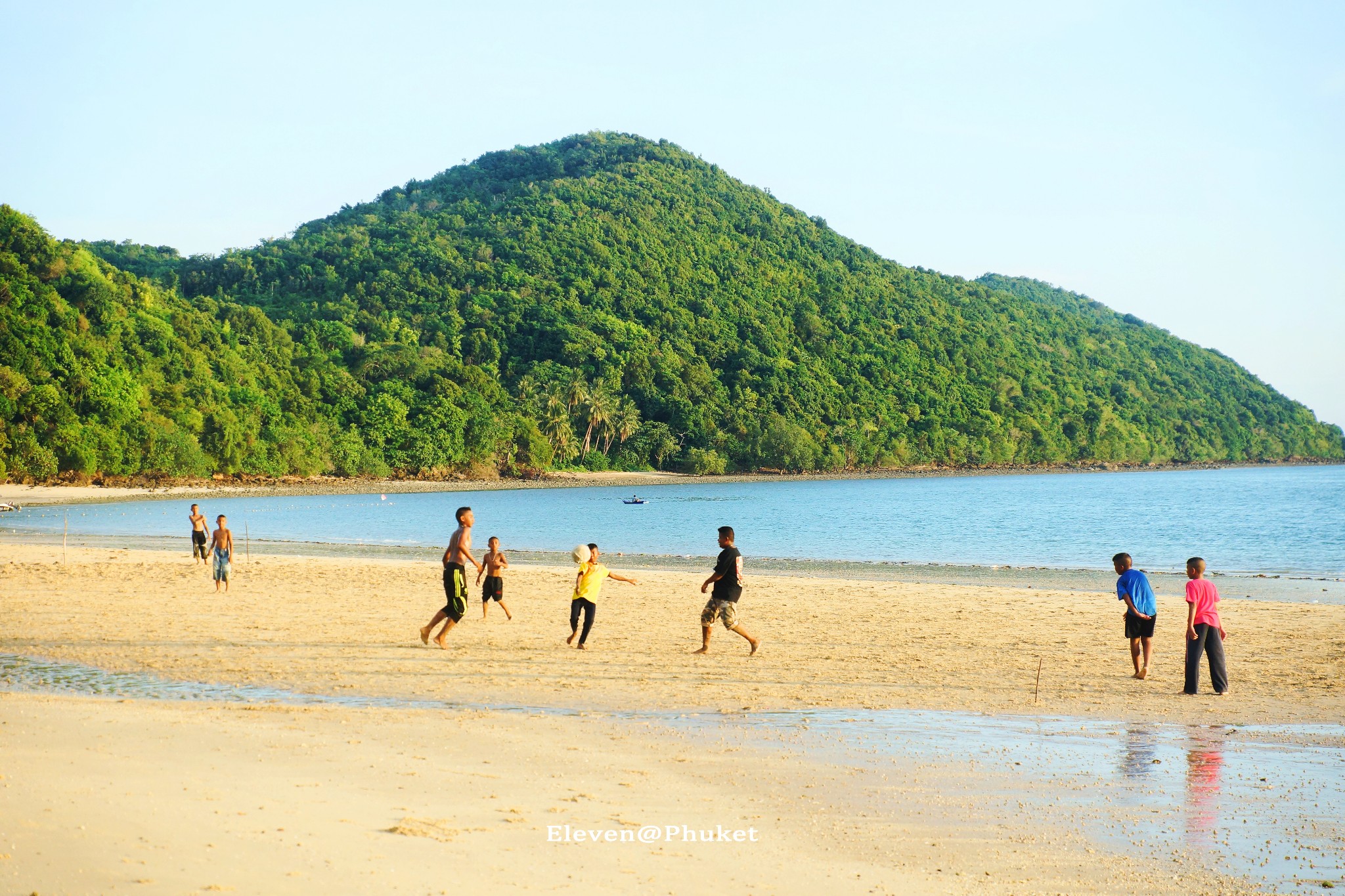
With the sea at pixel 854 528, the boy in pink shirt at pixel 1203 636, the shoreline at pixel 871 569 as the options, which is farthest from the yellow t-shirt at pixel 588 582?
the sea at pixel 854 528

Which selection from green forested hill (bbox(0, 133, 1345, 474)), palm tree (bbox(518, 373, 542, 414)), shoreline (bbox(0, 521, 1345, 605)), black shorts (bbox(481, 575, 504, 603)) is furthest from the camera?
palm tree (bbox(518, 373, 542, 414))

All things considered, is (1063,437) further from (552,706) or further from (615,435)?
(552,706)

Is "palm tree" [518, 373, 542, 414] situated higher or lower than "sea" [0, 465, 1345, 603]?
higher

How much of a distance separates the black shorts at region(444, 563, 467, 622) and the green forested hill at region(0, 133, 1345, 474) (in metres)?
78.5

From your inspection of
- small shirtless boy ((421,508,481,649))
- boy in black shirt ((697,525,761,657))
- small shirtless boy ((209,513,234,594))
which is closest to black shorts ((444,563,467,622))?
small shirtless boy ((421,508,481,649))

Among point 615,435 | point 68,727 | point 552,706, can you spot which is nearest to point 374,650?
point 552,706

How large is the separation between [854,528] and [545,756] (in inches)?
1673

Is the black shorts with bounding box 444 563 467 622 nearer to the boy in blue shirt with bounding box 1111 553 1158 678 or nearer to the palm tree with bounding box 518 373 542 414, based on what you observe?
the boy in blue shirt with bounding box 1111 553 1158 678

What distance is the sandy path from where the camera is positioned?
10531mm

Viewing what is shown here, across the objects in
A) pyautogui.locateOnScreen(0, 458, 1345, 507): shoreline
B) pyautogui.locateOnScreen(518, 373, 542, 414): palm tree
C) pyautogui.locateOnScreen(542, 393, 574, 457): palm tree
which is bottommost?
pyautogui.locateOnScreen(0, 458, 1345, 507): shoreline

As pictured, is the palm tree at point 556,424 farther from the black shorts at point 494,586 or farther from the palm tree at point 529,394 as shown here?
the black shorts at point 494,586

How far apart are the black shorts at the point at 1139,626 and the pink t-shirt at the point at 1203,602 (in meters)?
0.75

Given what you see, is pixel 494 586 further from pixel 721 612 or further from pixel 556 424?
pixel 556 424

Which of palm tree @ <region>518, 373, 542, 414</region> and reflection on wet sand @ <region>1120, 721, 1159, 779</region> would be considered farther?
palm tree @ <region>518, 373, 542, 414</region>
